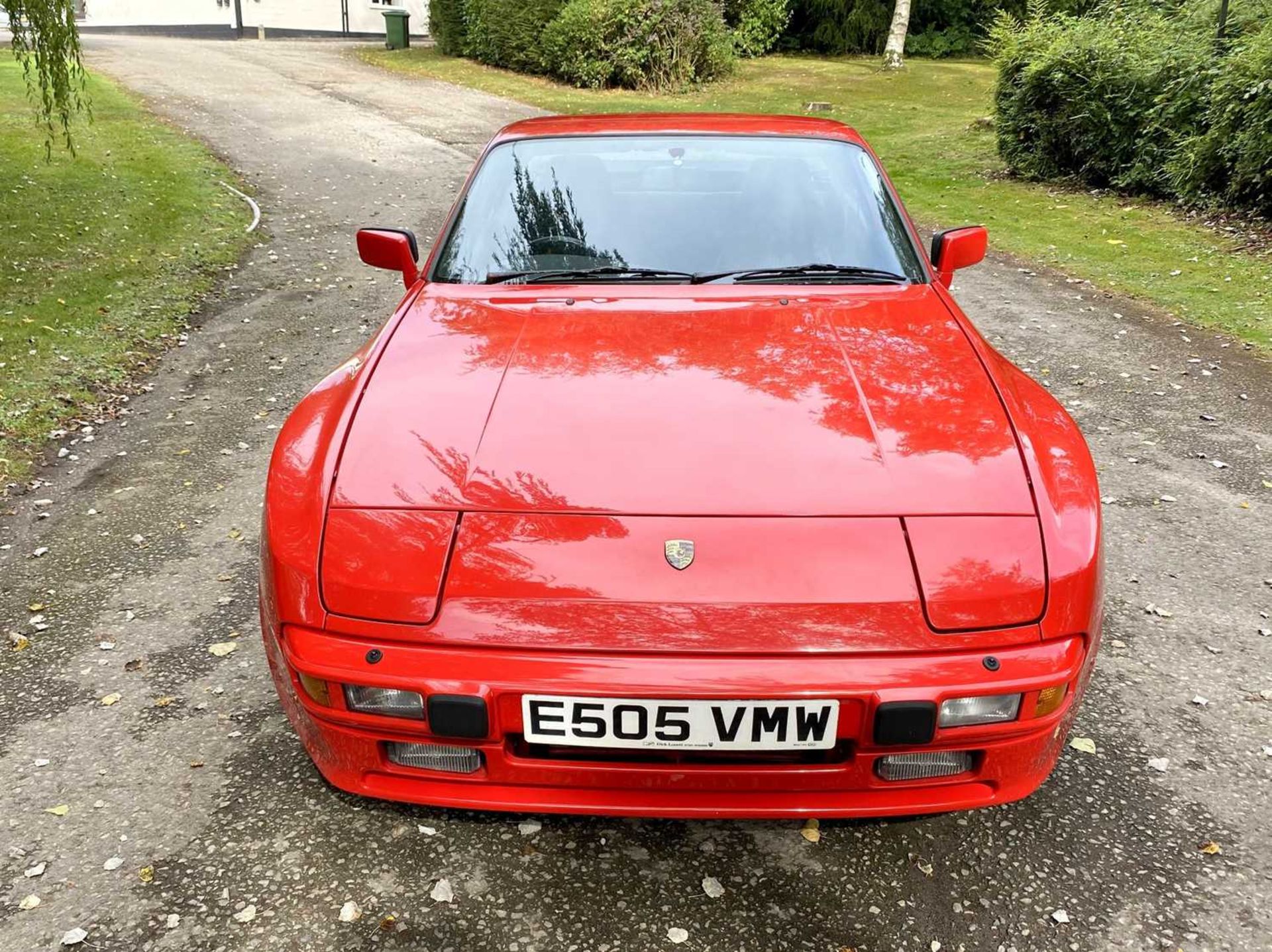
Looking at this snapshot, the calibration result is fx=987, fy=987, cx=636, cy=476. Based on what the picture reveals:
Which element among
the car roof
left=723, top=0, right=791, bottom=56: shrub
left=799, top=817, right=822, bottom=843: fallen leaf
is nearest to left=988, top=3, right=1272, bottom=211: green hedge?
the car roof

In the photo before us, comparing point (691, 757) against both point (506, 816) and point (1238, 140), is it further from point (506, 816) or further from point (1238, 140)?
point (1238, 140)

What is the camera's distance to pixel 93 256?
7816mm

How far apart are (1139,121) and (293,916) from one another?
11138 millimetres

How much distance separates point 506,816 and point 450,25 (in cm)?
2406

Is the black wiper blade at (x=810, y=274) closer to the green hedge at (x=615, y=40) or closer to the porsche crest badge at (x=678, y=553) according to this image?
the porsche crest badge at (x=678, y=553)

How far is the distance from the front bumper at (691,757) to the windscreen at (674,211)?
5.01 feet

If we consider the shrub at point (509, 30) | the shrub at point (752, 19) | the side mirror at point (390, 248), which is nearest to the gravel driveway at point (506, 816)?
the side mirror at point (390, 248)

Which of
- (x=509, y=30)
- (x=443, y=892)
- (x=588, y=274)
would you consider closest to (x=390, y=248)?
(x=588, y=274)

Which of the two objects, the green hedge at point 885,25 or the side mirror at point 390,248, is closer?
the side mirror at point 390,248

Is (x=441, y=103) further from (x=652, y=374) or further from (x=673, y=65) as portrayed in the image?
(x=652, y=374)

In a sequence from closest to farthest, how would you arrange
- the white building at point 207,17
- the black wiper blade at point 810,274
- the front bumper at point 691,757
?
the front bumper at point 691,757 → the black wiper blade at point 810,274 → the white building at point 207,17

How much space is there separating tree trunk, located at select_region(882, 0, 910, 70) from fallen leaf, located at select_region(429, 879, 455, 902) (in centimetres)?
2421

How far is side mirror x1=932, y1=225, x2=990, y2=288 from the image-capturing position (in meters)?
3.43

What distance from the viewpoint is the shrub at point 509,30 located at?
65.2 feet
